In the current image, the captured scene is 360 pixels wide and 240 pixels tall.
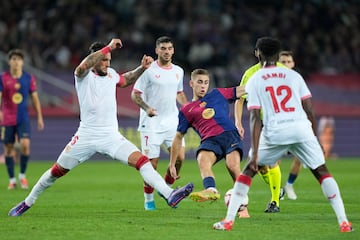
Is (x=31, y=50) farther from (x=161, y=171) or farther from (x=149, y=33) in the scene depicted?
(x=161, y=171)

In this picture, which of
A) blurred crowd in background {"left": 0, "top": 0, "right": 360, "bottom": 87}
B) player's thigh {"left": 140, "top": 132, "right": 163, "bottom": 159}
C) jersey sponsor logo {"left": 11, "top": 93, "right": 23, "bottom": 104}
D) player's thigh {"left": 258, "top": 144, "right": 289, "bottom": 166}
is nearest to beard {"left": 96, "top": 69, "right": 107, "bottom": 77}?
player's thigh {"left": 140, "top": 132, "right": 163, "bottom": 159}

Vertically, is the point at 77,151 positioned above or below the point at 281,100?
below

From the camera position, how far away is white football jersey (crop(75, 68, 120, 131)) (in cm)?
1262

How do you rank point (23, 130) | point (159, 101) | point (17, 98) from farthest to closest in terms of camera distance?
1. point (17, 98)
2. point (23, 130)
3. point (159, 101)

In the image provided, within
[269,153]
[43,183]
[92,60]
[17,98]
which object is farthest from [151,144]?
[17,98]

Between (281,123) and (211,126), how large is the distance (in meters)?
2.43

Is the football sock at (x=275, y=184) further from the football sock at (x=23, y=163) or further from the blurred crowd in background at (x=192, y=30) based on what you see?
the blurred crowd in background at (x=192, y=30)

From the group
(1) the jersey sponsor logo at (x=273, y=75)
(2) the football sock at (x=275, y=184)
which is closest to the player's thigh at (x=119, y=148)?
(2) the football sock at (x=275, y=184)

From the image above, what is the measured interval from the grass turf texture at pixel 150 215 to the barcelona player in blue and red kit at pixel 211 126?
0.81 meters

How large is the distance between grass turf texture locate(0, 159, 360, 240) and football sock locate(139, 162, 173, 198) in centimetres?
40

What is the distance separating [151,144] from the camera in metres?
14.8

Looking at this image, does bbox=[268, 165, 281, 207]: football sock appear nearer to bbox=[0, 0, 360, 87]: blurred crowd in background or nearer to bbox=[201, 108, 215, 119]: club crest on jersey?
bbox=[201, 108, 215, 119]: club crest on jersey

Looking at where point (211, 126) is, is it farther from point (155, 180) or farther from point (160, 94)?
point (160, 94)

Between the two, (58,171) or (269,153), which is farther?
(58,171)
